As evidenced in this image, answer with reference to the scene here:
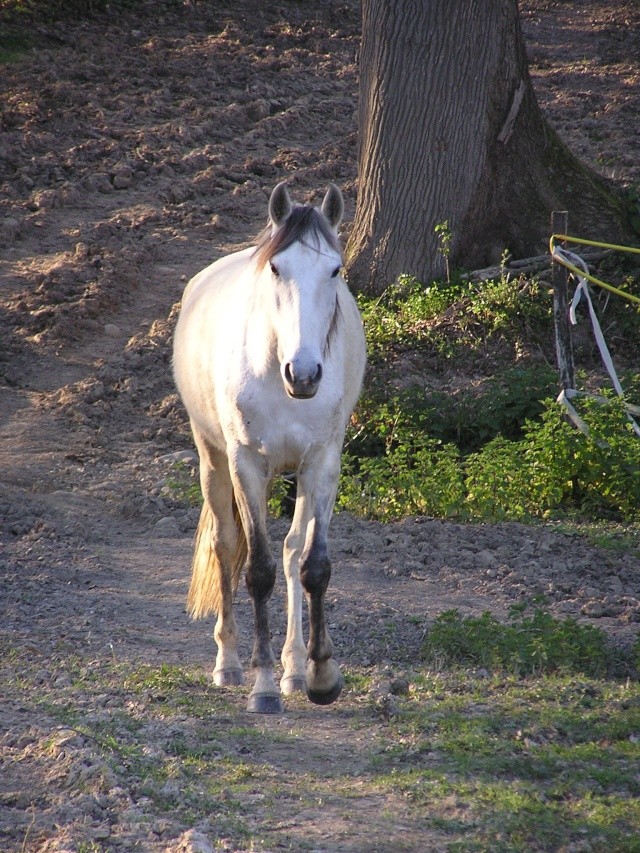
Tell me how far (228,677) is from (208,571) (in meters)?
0.62

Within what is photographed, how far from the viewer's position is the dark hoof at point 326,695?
4.67 m

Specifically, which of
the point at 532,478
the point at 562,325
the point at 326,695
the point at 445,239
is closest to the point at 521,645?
the point at 326,695

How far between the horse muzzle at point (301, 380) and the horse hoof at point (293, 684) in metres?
1.49

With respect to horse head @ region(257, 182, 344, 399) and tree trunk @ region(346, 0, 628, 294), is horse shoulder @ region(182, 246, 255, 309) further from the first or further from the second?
tree trunk @ region(346, 0, 628, 294)

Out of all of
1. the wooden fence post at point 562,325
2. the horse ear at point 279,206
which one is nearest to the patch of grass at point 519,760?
the horse ear at point 279,206

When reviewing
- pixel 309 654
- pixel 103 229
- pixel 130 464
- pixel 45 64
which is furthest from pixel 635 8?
pixel 309 654

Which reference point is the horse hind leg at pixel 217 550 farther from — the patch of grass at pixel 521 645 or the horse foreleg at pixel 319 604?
the patch of grass at pixel 521 645

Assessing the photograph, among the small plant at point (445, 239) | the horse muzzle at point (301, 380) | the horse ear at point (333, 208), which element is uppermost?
the horse ear at point (333, 208)

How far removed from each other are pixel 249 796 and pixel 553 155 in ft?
25.7

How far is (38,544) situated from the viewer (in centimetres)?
690

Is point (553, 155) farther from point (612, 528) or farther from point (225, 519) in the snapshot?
point (225, 519)

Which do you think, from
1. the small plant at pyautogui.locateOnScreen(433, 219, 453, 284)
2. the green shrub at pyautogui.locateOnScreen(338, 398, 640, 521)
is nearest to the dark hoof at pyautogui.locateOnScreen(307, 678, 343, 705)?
the green shrub at pyautogui.locateOnScreen(338, 398, 640, 521)

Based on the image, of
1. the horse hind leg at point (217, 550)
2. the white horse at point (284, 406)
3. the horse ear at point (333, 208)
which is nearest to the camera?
the white horse at point (284, 406)

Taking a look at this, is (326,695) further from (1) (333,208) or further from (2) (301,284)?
(1) (333,208)
